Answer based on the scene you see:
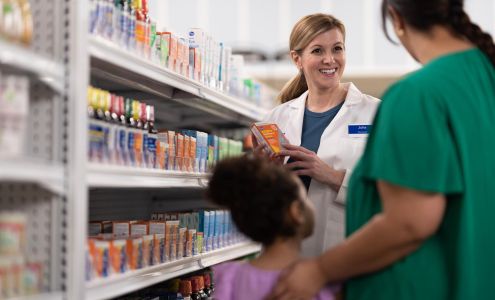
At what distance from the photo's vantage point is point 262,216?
2338 millimetres

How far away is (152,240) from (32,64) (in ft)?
3.89

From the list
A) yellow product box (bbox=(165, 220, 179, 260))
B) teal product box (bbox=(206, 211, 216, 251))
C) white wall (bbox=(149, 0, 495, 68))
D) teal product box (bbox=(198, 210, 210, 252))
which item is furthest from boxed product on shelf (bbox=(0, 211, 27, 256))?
white wall (bbox=(149, 0, 495, 68))

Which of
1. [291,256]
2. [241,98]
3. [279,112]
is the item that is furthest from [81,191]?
[241,98]

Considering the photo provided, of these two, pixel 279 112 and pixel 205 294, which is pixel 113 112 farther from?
pixel 205 294

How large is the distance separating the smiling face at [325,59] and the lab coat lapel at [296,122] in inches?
4.2

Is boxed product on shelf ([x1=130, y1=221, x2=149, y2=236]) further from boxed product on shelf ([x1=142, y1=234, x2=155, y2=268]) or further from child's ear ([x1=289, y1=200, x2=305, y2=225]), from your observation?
child's ear ([x1=289, y1=200, x2=305, y2=225])

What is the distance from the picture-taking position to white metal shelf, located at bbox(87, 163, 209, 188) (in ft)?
8.59

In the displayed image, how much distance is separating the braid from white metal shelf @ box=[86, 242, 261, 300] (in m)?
1.42

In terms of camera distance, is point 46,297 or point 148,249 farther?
point 148,249

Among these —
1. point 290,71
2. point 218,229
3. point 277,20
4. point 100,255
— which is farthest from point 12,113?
point 277,20

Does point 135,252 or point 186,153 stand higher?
point 186,153

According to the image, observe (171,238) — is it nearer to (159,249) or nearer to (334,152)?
(159,249)

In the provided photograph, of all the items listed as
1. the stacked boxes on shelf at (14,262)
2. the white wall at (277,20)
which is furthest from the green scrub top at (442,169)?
the white wall at (277,20)

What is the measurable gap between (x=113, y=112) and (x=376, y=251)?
1200mm
